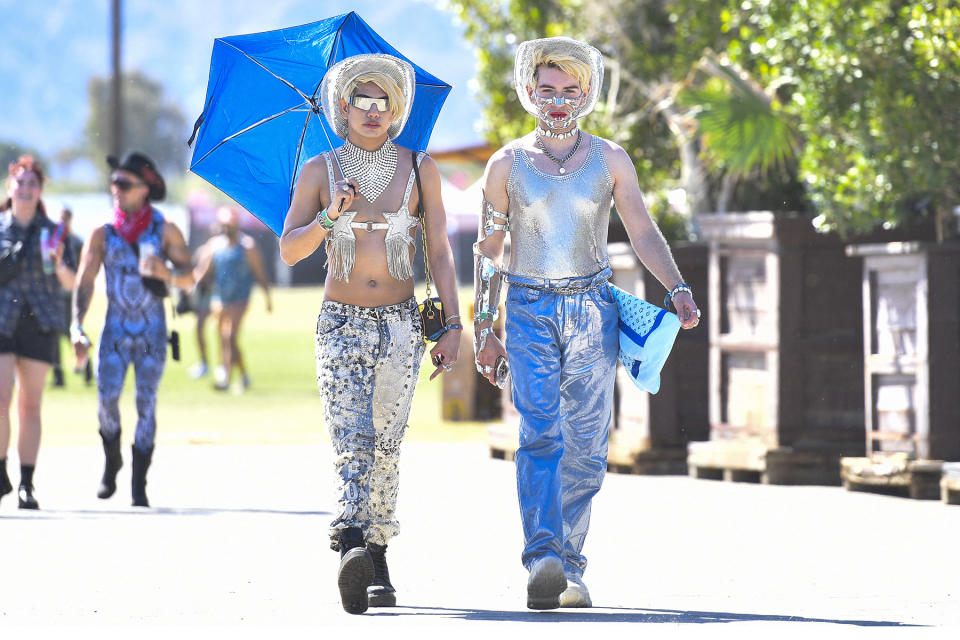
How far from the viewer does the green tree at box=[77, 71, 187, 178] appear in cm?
13838

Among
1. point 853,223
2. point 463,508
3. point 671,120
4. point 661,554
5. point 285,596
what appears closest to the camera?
point 285,596

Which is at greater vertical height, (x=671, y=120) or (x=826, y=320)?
(x=671, y=120)

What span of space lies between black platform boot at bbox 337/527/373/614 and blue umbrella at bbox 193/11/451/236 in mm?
1238

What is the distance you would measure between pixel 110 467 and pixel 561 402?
4206 millimetres

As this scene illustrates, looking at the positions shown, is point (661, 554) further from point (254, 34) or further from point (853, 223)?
point (853, 223)

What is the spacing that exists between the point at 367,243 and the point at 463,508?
11.8ft

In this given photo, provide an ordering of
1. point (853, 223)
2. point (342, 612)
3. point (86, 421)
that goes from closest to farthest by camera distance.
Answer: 1. point (342, 612)
2. point (853, 223)
3. point (86, 421)

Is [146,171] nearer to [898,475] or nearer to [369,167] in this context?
[369,167]

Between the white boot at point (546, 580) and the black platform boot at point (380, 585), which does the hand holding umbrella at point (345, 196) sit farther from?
the white boot at point (546, 580)

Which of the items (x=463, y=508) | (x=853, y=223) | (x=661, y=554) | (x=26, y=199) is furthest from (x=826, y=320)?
(x=26, y=199)

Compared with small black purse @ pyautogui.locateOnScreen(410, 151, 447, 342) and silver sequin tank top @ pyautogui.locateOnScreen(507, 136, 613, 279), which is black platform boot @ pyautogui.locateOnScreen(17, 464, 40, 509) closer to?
small black purse @ pyautogui.locateOnScreen(410, 151, 447, 342)

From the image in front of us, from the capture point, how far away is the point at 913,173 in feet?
33.0

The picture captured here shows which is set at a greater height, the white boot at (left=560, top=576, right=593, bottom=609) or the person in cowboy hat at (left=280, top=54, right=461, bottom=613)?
the person in cowboy hat at (left=280, top=54, right=461, bottom=613)

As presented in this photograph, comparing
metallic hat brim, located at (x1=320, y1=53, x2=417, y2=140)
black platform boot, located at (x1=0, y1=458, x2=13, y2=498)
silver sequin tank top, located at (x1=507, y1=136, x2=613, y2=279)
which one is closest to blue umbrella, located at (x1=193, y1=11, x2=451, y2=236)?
metallic hat brim, located at (x1=320, y1=53, x2=417, y2=140)
